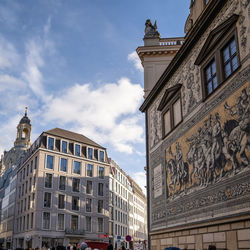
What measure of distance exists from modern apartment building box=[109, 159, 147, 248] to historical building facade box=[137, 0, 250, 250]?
36.9 m

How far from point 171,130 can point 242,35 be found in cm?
649

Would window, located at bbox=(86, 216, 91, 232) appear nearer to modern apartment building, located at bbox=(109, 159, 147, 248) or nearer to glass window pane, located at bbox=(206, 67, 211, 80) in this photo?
modern apartment building, located at bbox=(109, 159, 147, 248)

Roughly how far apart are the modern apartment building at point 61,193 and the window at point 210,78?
3614 cm

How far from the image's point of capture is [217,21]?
12961 millimetres

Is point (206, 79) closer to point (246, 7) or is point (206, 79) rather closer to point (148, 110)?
point (246, 7)

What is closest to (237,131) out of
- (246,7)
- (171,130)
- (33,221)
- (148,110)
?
(246,7)

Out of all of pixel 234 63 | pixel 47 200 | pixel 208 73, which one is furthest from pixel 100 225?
pixel 234 63

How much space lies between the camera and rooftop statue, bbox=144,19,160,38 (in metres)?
24.2

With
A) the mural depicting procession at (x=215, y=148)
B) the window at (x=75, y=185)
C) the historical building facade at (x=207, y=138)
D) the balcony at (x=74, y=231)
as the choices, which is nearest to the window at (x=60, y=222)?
the balcony at (x=74, y=231)

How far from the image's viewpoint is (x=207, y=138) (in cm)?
1260

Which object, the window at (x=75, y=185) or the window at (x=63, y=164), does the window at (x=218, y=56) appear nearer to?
the window at (x=63, y=164)

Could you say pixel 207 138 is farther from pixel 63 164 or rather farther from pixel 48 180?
pixel 63 164

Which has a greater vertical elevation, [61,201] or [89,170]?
[89,170]

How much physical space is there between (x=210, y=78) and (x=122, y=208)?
56476 mm
